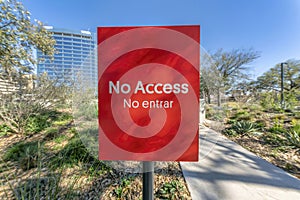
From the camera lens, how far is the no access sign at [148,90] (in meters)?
0.70

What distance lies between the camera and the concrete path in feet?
4.15

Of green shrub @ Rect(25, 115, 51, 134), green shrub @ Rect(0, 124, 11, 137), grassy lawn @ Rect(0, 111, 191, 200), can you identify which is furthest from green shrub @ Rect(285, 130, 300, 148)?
green shrub @ Rect(0, 124, 11, 137)

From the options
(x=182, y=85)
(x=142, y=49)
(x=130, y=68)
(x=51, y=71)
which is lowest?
(x=182, y=85)

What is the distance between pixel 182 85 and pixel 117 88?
0.39m

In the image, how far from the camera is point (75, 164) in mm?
Result: 1649

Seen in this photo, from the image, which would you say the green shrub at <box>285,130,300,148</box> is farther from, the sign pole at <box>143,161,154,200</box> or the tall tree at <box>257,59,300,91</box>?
the tall tree at <box>257,59,300,91</box>

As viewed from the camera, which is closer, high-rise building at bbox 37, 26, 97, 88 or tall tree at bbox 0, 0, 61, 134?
high-rise building at bbox 37, 26, 97, 88

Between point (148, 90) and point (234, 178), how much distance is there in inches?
67.9

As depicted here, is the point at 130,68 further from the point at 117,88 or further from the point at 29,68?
the point at 29,68

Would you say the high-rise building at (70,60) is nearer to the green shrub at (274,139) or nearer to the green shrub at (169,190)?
the green shrub at (169,190)

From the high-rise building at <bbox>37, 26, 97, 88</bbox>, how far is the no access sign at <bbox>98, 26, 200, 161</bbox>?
0.73 ft

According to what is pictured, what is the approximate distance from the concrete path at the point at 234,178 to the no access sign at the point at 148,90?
410mm

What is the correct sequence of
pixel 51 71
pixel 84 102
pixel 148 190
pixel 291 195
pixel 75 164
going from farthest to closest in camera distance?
1. pixel 51 71
2. pixel 75 164
3. pixel 291 195
4. pixel 84 102
5. pixel 148 190

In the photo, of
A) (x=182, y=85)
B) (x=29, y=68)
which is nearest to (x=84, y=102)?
(x=182, y=85)
